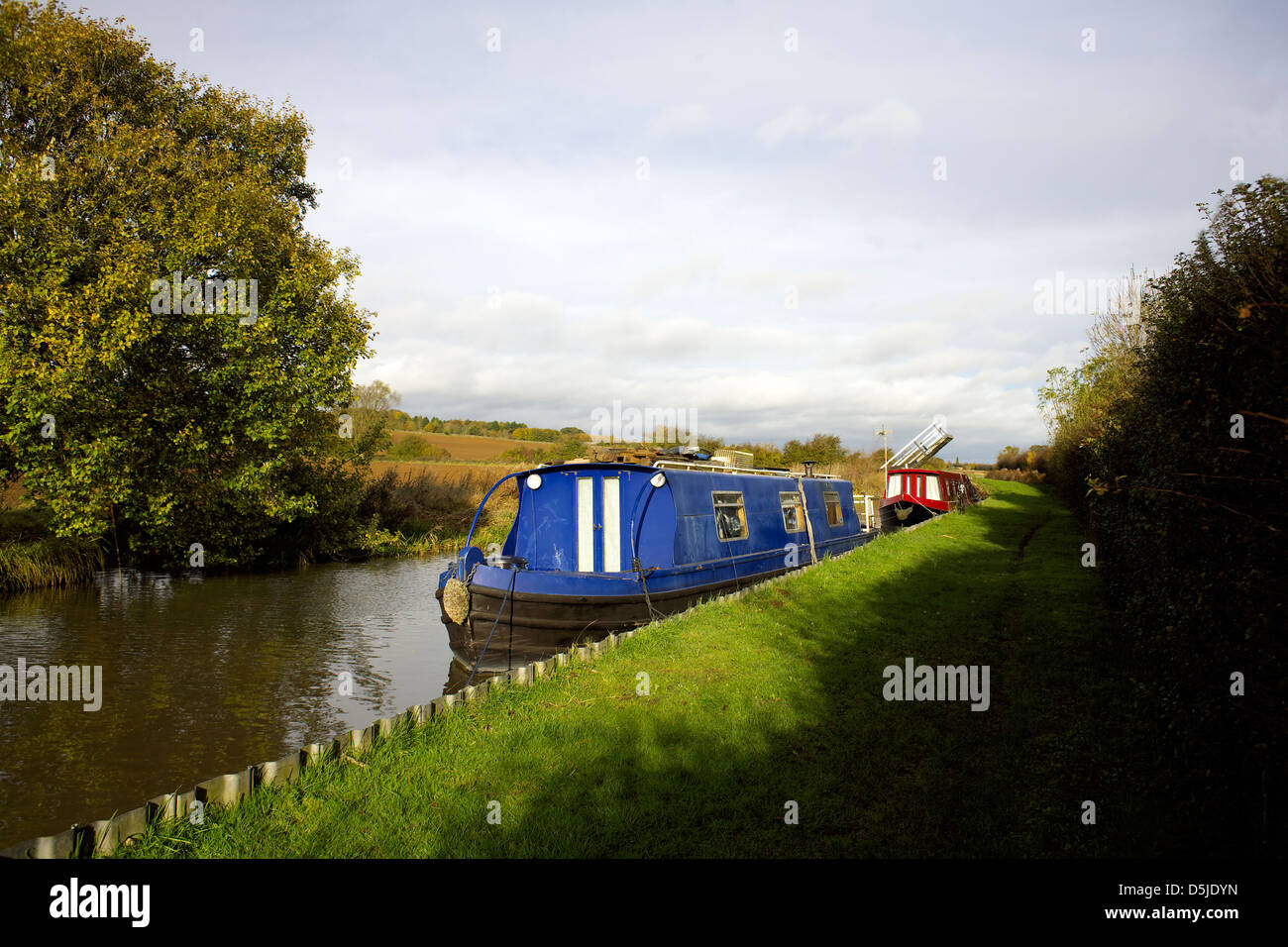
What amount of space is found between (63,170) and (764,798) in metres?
17.9

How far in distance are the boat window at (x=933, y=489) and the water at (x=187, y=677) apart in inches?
869

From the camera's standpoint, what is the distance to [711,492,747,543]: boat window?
1231cm

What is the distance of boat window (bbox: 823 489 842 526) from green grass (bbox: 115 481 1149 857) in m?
8.85

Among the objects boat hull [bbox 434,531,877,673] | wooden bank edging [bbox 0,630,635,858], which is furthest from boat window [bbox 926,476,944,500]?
wooden bank edging [bbox 0,630,635,858]

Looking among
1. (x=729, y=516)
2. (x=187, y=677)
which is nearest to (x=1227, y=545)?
(x=729, y=516)

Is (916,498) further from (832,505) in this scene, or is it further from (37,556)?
(37,556)

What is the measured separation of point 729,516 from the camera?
503 inches

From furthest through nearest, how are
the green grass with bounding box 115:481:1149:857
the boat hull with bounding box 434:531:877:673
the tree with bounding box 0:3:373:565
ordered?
the tree with bounding box 0:3:373:565, the boat hull with bounding box 434:531:877:673, the green grass with bounding box 115:481:1149:857

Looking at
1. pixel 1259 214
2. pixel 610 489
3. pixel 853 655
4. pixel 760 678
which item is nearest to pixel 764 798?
pixel 760 678

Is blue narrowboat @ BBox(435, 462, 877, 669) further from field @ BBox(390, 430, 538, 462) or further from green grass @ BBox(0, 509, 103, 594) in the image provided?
field @ BBox(390, 430, 538, 462)

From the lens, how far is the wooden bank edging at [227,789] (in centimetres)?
360

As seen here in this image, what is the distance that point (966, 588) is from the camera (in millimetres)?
12297

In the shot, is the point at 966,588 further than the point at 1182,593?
Yes
